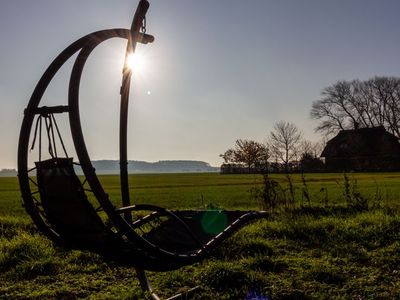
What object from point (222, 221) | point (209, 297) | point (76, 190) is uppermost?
point (76, 190)

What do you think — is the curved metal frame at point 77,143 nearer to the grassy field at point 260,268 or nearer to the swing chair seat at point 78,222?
the swing chair seat at point 78,222

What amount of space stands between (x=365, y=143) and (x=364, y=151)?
1.34m

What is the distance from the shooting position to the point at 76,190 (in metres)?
3.05

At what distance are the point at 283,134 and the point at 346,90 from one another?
22.8m

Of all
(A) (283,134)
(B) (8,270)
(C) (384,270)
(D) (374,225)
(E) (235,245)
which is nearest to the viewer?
(C) (384,270)

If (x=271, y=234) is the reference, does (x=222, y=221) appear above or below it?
above

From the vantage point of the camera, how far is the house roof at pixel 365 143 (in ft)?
213

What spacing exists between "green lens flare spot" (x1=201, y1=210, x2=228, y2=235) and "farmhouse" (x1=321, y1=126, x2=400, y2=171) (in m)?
61.8

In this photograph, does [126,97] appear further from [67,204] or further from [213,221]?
[67,204]

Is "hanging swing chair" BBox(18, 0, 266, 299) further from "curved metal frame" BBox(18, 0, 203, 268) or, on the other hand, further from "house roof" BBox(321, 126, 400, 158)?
"house roof" BBox(321, 126, 400, 158)

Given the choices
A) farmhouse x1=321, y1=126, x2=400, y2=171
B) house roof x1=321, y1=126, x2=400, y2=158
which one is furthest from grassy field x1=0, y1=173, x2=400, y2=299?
house roof x1=321, y1=126, x2=400, y2=158

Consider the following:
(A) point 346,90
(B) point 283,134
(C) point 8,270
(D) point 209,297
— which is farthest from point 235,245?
(B) point 283,134

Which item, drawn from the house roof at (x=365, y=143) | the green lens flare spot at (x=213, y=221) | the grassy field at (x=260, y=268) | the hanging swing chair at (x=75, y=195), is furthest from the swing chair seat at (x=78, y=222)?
the house roof at (x=365, y=143)

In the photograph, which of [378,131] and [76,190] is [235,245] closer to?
[76,190]
